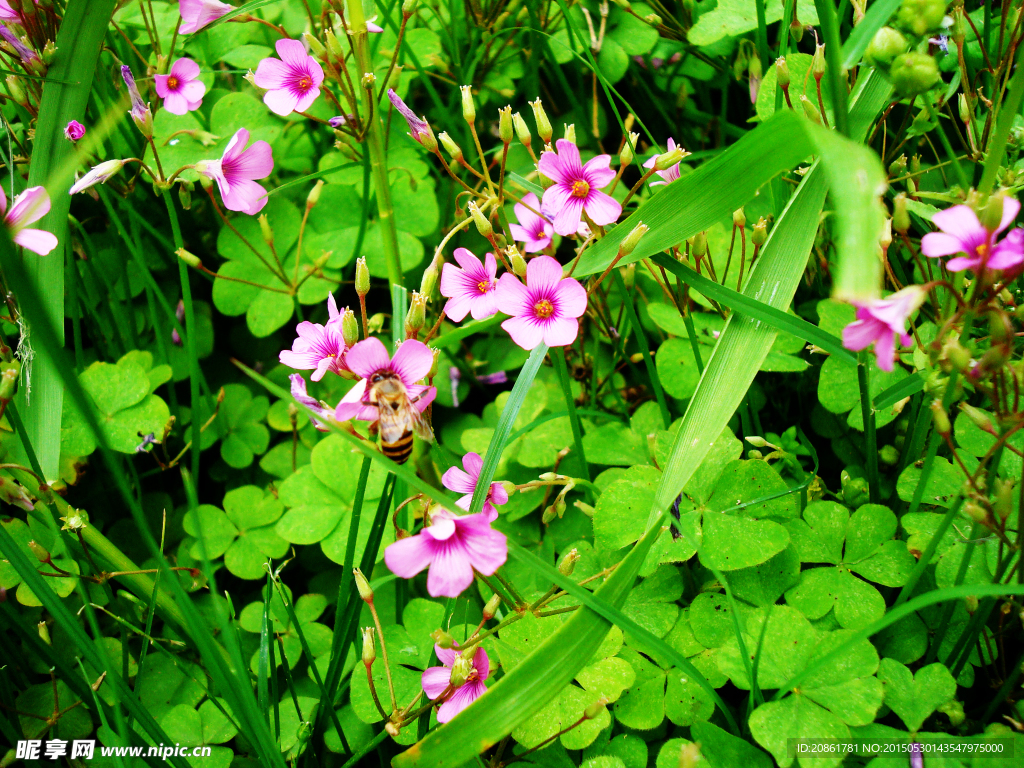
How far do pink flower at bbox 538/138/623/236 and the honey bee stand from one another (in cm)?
59

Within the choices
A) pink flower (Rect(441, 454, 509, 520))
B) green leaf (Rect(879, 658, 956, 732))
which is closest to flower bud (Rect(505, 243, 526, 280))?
pink flower (Rect(441, 454, 509, 520))

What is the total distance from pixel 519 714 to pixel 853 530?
3.37 feet

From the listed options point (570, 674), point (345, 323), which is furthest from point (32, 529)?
point (570, 674)

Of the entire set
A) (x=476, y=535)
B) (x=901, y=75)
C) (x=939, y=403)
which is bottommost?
(x=476, y=535)

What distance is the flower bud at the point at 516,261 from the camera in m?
1.55

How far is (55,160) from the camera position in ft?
5.74

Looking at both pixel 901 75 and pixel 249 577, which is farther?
pixel 249 577

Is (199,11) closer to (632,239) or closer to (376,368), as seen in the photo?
(376,368)

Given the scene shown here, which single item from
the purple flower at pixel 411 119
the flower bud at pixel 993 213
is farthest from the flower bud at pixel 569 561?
the purple flower at pixel 411 119

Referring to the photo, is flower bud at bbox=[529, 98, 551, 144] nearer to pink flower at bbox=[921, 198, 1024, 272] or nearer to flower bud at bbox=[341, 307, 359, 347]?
flower bud at bbox=[341, 307, 359, 347]

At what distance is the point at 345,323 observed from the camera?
4.65 feet

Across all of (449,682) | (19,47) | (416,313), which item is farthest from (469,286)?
(19,47)

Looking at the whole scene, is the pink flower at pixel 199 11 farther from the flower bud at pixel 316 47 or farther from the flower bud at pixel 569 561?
the flower bud at pixel 569 561

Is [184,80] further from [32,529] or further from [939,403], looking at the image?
[939,403]
